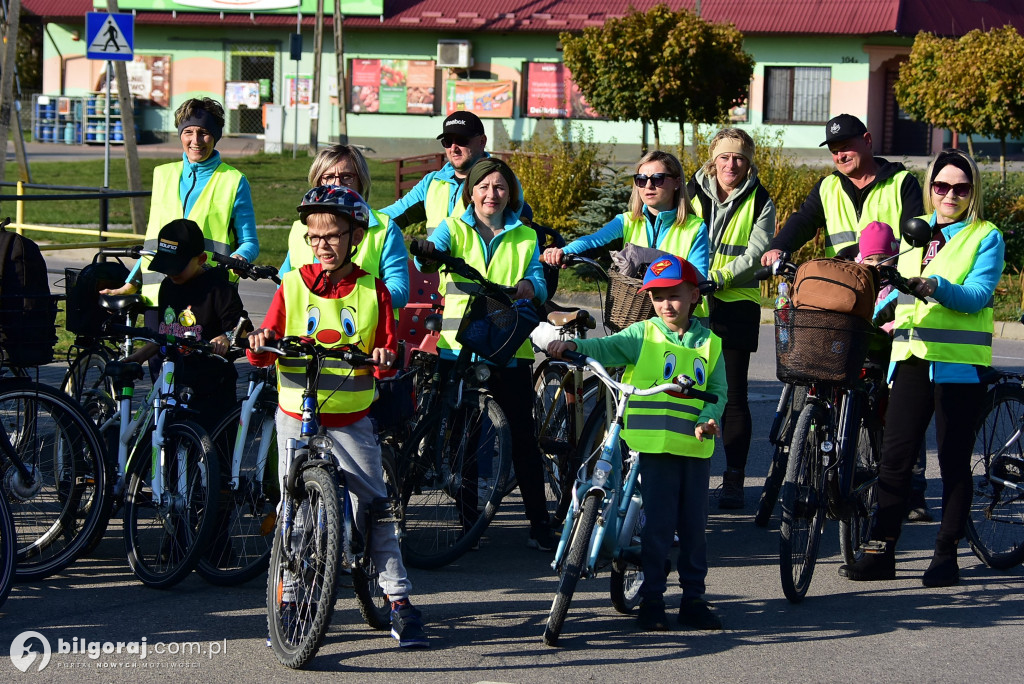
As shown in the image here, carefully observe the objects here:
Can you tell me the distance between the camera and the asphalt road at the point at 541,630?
17.1ft

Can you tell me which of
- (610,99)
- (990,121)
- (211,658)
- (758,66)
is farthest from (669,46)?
(211,658)

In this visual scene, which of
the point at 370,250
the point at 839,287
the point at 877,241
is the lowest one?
the point at 839,287

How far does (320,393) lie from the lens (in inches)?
212

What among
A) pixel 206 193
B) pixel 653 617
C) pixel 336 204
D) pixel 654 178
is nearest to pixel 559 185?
pixel 654 178

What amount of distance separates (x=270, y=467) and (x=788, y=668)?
2425 millimetres

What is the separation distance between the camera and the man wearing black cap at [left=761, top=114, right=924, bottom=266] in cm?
733

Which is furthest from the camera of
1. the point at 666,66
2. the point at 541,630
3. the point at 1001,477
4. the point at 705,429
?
the point at 666,66

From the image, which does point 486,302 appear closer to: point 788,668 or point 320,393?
point 320,393

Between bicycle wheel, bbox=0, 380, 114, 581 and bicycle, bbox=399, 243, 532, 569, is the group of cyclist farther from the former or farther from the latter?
bicycle wheel, bbox=0, 380, 114, 581

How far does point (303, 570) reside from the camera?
16.8 ft

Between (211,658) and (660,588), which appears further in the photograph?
(660,588)

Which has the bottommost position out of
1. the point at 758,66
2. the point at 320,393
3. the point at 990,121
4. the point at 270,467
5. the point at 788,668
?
the point at 788,668

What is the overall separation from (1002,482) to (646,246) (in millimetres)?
2168

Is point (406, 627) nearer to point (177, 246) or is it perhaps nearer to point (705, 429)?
point (705, 429)
